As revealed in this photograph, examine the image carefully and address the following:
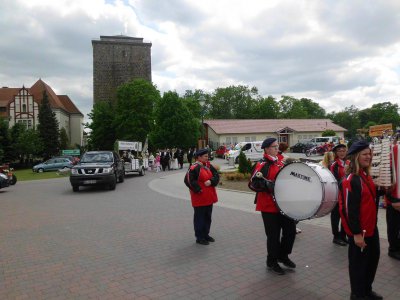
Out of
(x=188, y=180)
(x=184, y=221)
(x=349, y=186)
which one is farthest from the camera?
(x=184, y=221)

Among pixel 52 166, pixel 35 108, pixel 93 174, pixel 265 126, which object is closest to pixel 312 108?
pixel 265 126

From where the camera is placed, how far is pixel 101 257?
621cm

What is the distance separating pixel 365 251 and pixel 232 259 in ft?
7.92

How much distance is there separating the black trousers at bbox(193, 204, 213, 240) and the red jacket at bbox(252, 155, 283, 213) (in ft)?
5.75

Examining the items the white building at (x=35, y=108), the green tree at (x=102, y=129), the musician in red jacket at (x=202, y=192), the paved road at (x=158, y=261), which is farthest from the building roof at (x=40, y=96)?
the musician in red jacket at (x=202, y=192)

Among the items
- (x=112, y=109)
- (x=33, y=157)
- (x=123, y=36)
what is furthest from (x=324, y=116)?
(x=33, y=157)

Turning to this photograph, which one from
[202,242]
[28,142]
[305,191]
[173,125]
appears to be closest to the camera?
[305,191]

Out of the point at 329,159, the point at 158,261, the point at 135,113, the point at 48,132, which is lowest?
the point at 158,261

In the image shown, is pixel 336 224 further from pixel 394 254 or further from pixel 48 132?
pixel 48 132

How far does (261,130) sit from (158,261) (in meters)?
57.0

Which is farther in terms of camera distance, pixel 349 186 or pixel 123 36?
pixel 123 36

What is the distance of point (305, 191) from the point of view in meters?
4.65

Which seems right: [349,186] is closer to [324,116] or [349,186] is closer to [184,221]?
[184,221]

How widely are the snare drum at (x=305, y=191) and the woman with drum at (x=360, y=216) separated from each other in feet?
1.59
